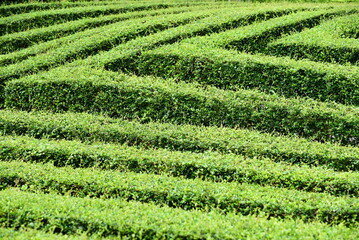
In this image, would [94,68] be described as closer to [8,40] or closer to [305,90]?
[8,40]

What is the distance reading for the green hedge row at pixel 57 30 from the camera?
21.7 m

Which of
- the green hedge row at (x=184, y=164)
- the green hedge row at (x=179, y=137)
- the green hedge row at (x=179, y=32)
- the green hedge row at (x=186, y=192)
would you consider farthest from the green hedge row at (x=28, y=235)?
the green hedge row at (x=179, y=32)

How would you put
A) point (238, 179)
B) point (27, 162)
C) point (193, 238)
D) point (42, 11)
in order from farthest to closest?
point (42, 11) → point (27, 162) → point (238, 179) → point (193, 238)

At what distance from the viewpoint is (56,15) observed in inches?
960

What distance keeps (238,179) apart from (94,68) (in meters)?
9.40

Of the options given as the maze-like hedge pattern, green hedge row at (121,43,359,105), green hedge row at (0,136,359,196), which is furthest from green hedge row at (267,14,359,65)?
green hedge row at (0,136,359,196)

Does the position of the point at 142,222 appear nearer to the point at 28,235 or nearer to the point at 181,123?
the point at 28,235

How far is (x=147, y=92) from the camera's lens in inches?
627

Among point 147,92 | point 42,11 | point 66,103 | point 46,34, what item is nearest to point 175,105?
point 147,92

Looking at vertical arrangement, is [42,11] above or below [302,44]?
above

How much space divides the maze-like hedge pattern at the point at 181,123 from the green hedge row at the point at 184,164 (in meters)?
0.04

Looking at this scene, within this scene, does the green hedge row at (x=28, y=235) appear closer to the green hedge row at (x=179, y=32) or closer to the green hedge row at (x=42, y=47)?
the green hedge row at (x=179, y=32)

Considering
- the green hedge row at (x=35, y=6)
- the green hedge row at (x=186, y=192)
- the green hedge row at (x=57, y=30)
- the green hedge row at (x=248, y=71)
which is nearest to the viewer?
the green hedge row at (x=186, y=192)

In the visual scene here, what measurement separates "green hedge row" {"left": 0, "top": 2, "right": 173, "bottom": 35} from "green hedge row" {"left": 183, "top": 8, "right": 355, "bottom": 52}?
24.1ft
